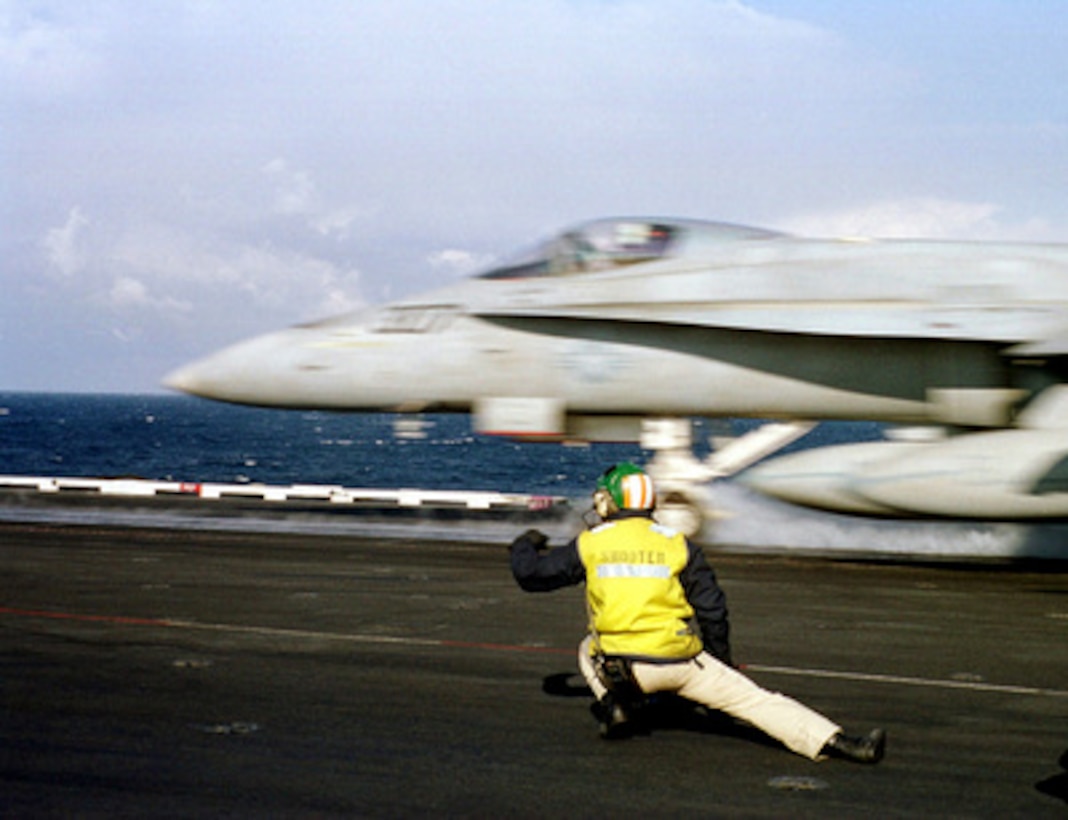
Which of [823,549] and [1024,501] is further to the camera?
[823,549]

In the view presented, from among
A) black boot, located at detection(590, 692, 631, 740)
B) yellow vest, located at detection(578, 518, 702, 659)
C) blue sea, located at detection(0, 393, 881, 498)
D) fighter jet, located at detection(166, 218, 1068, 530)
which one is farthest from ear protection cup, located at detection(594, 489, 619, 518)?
blue sea, located at detection(0, 393, 881, 498)

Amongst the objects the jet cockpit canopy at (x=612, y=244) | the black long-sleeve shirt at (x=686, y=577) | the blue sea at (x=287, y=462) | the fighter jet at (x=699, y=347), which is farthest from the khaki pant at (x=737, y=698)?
the blue sea at (x=287, y=462)

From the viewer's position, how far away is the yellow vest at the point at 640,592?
674 cm

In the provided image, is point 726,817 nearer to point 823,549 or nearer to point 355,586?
point 355,586

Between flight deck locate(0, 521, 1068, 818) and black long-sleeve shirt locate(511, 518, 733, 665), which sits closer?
flight deck locate(0, 521, 1068, 818)

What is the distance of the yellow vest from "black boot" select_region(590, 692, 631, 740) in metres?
0.29

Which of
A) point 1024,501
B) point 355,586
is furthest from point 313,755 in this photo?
point 1024,501

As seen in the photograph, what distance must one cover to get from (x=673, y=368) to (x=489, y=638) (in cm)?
721

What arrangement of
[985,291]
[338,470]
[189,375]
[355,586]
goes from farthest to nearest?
[338,470] < [189,375] < [985,291] < [355,586]

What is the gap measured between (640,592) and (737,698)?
72 cm

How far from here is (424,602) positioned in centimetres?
1298

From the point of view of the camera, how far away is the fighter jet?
16438mm

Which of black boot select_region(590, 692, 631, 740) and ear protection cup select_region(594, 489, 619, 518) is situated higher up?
ear protection cup select_region(594, 489, 619, 518)

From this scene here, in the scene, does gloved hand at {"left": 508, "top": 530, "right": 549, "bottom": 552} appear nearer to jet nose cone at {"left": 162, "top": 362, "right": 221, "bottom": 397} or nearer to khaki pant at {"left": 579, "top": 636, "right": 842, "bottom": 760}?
khaki pant at {"left": 579, "top": 636, "right": 842, "bottom": 760}
